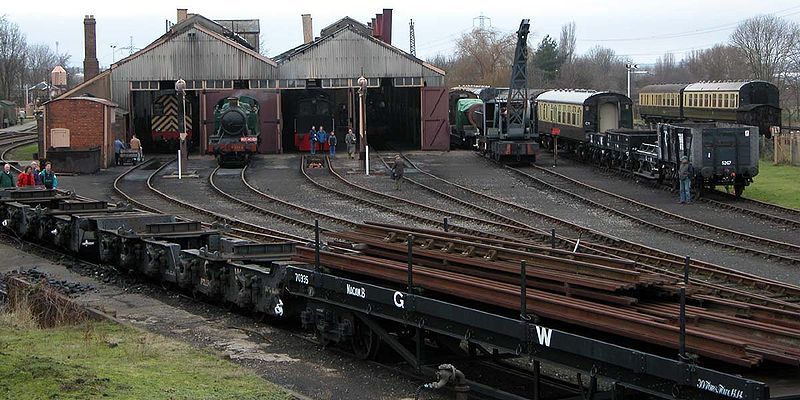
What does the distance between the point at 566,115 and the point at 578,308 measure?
134ft

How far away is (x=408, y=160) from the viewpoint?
158 feet

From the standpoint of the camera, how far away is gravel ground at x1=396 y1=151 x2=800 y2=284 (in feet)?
72.9

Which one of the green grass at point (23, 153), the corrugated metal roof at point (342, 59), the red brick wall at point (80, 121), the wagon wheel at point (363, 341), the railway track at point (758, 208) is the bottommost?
the wagon wheel at point (363, 341)

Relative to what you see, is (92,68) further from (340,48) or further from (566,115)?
(566,115)

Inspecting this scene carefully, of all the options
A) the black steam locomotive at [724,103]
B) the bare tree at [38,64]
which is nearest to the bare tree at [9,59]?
the bare tree at [38,64]

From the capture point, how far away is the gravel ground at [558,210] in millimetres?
22219

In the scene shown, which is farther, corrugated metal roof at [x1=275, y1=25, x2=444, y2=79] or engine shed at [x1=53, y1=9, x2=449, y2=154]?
corrugated metal roof at [x1=275, y1=25, x2=444, y2=79]

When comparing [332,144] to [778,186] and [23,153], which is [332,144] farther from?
[778,186]

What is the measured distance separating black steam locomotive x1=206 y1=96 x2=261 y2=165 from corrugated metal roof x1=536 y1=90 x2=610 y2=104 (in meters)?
14.1

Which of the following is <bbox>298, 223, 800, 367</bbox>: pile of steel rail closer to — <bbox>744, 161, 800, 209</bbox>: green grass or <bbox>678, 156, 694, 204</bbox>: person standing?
<bbox>678, 156, 694, 204</bbox>: person standing

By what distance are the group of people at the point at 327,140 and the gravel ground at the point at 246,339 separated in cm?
2929

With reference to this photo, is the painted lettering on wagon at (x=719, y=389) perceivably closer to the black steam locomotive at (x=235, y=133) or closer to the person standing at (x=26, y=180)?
the person standing at (x=26, y=180)

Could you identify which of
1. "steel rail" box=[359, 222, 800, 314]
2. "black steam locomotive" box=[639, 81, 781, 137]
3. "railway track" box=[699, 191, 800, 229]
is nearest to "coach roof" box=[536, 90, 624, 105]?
"black steam locomotive" box=[639, 81, 781, 137]

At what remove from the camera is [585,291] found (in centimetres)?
1013
